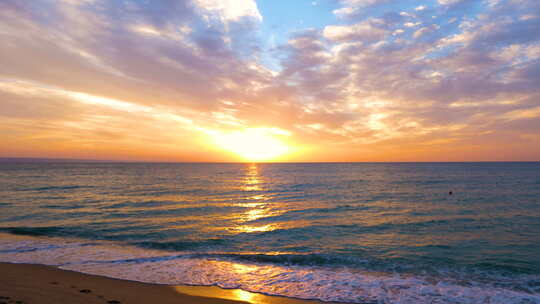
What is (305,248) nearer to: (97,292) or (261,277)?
(261,277)

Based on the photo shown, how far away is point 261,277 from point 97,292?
5.84 meters

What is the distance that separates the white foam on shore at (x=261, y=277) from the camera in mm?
9734

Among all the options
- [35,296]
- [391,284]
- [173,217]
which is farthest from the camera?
[173,217]

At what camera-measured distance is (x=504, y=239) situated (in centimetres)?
1716

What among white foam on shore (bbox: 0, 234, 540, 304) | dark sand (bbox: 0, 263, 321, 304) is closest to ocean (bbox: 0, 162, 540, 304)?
white foam on shore (bbox: 0, 234, 540, 304)

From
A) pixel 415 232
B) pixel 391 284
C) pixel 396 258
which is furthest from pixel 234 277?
pixel 415 232

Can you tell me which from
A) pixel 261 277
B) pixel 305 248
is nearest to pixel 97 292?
pixel 261 277

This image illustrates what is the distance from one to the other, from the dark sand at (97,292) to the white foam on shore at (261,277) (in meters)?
0.54

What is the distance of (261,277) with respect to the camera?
11.2 metres

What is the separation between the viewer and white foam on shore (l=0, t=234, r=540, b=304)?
973 centimetres

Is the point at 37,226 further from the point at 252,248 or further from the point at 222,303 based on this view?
the point at 222,303

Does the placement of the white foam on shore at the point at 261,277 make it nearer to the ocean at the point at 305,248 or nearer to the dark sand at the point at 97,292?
the ocean at the point at 305,248

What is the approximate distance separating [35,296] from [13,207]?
26.3 m

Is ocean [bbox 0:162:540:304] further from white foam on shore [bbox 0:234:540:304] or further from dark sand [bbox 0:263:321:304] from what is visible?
dark sand [bbox 0:263:321:304]
